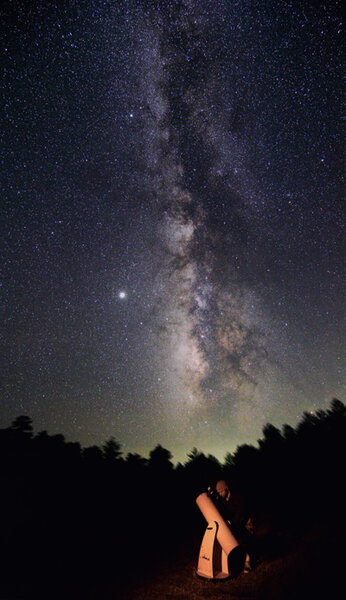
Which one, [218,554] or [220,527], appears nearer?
[220,527]

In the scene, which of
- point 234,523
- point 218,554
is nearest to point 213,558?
point 218,554

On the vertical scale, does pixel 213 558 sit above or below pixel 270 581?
above

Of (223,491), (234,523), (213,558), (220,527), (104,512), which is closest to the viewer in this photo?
(220,527)

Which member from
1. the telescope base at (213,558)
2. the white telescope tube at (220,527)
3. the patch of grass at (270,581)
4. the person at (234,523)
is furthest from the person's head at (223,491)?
the patch of grass at (270,581)

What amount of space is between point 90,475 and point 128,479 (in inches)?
130

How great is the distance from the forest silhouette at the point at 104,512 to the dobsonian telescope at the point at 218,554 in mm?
882

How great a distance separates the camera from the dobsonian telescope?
578cm

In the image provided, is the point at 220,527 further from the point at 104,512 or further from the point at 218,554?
the point at 104,512

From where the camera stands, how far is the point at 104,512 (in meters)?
12.7

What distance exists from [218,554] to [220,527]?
2.78 ft

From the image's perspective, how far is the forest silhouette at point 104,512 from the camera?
7656mm

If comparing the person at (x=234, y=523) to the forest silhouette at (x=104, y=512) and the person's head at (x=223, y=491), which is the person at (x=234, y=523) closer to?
the person's head at (x=223, y=491)

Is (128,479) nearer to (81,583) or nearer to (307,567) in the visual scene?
(81,583)

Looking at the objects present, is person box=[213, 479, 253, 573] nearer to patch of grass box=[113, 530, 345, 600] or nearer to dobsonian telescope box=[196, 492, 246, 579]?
dobsonian telescope box=[196, 492, 246, 579]
